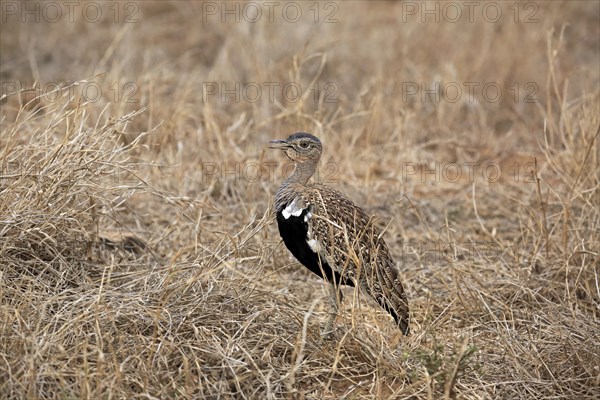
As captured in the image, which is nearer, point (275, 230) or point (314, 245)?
point (314, 245)

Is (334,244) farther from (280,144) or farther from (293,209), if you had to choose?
(280,144)

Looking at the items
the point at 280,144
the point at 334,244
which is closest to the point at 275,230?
the point at 280,144

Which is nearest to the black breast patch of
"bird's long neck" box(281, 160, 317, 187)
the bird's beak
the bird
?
the bird

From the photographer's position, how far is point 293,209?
4.59 meters

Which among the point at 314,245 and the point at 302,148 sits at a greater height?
the point at 302,148

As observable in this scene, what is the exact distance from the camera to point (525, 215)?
6250mm

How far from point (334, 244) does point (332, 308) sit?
1.71 feet

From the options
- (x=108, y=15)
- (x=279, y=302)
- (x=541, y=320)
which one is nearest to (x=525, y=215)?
(x=541, y=320)

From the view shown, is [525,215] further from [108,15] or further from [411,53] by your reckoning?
[108,15]

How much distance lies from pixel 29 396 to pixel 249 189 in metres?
2.95

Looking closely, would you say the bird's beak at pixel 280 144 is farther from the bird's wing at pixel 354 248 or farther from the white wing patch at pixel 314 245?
the white wing patch at pixel 314 245

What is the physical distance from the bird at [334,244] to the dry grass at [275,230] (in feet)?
0.51

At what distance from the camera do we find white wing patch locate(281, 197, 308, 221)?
457cm

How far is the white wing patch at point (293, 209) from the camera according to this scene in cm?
457
